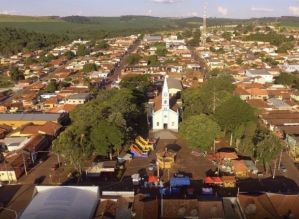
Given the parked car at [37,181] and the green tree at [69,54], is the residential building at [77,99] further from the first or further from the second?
the green tree at [69,54]

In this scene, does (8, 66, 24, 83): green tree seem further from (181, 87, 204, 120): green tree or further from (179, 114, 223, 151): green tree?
(179, 114, 223, 151): green tree

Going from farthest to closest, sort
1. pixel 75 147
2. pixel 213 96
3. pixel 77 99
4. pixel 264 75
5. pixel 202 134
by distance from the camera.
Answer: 1. pixel 264 75
2. pixel 77 99
3. pixel 213 96
4. pixel 202 134
5. pixel 75 147

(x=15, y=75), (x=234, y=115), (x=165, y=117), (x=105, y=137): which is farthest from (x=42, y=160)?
(x=15, y=75)

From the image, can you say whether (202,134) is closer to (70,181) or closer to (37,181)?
(70,181)

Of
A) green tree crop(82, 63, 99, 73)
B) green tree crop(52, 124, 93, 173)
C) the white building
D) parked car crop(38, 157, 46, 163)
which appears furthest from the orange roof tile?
green tree crop(82, 63, 99, 73)

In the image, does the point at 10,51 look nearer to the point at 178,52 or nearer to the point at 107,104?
the point at 178,52

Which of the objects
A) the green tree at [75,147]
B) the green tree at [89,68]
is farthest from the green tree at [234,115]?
the green tree at [89,68]
